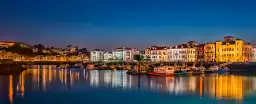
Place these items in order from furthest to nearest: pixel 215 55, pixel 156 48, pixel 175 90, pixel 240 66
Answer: pixel 156 48 → pixel 215 55 → pixel 240 66 → pixel 175 90

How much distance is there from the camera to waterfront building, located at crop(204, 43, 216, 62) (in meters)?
106

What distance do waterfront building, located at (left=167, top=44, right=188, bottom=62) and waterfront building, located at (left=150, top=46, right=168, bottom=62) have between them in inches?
89.7

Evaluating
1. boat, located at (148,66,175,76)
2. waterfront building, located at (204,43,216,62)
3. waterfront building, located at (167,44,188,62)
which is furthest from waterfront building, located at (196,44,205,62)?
boat, located at (148,66,175,76)

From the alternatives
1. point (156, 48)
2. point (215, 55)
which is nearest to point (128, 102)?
point (215, 55)

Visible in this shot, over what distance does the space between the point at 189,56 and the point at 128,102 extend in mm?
89147

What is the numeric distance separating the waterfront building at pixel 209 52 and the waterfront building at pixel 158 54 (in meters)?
18.0

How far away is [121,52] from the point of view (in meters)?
166

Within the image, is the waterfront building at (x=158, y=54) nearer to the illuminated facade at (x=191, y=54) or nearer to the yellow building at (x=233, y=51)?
the illuminated facade at (x=191, y=54)

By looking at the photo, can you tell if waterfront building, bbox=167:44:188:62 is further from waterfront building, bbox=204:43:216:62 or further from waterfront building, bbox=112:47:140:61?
waterfront building, bbox=112:47:140:61

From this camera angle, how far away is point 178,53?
118m

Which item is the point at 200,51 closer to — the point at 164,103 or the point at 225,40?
the point at 225,40

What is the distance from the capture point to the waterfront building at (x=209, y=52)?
347 ft

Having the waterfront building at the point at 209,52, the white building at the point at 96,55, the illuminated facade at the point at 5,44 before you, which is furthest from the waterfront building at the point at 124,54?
the waterfront building at the point at 209,52

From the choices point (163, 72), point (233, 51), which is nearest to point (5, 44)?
point (233, 51)
